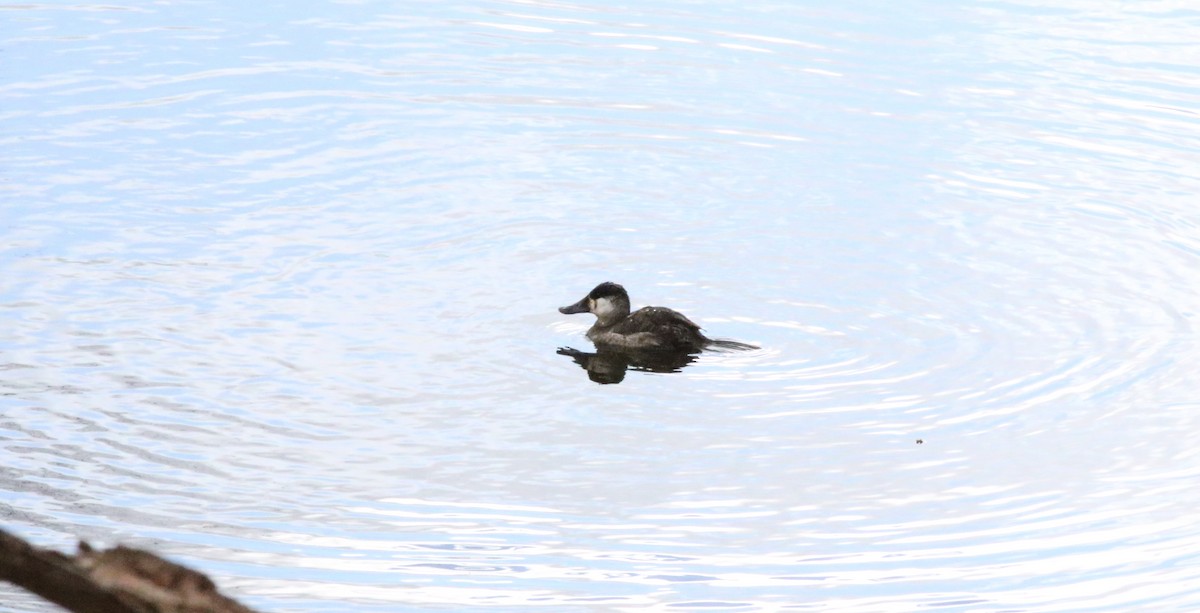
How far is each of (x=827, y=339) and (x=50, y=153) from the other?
6720mm

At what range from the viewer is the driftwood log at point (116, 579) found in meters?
2.41

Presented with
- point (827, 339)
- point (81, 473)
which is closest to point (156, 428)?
point (81, 473)

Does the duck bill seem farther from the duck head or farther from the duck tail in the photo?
the duck tail

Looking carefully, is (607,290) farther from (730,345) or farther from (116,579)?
(116,579)

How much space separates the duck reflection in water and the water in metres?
0.29

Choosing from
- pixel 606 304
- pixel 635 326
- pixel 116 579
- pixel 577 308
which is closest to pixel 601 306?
pixel 606 304

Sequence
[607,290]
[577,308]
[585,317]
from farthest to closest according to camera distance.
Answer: [585,317] → [577,308] → [607,290]

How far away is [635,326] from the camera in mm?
10930

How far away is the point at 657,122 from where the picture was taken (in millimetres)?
15836

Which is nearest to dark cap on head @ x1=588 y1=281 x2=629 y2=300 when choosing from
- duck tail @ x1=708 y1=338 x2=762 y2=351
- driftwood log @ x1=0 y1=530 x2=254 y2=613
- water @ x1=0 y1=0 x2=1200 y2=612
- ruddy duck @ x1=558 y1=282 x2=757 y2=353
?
ruddy duck @ x1=558 y1=282 x2=757 y2=353

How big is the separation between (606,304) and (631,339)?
305mm

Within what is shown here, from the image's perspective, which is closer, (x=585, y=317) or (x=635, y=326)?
(x=635, y=326)

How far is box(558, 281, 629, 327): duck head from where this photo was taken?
436 inches

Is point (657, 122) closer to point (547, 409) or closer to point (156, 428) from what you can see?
point (547, 409)
